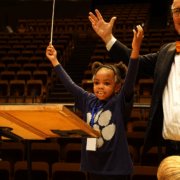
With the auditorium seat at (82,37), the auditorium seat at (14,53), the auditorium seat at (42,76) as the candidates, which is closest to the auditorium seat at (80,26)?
the auditorium seat at (82,37)

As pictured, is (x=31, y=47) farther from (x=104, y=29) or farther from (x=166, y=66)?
(x=166, y=66)

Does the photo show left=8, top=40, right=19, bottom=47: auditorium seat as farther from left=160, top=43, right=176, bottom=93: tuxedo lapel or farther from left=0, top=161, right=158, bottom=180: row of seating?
left=160, top=43, right=176, bottom=93: tuxedo lapel

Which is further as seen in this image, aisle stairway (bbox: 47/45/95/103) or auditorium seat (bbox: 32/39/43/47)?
auditorium seat (bbox: 32/39/43/47)

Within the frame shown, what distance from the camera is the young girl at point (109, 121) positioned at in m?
0.50

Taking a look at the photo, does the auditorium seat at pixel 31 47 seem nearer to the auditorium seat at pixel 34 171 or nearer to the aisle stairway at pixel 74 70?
the aisle stairway at pixel 74 70

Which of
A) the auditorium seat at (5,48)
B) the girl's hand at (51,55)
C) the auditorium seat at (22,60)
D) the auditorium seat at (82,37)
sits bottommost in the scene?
the girl's hand at (51,55)

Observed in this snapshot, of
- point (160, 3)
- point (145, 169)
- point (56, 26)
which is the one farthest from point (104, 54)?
point (160, 3)

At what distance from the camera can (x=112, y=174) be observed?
1.63 ft

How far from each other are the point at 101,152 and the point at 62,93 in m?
2.04

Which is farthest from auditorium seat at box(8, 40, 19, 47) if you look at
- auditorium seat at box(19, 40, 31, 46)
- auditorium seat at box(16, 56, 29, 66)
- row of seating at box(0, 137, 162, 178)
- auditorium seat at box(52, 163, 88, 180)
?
auditorium seat at box(52, 163, 88, 180)

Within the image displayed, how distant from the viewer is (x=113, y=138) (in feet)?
1.70

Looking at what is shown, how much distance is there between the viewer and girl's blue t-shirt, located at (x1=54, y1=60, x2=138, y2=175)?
503mm

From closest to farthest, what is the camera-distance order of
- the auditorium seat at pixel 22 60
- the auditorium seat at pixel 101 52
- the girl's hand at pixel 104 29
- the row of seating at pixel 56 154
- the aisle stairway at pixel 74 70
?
the girl's hand at pixel 104 29, the row of seating at pixel 56 154, the aisle stairway at pixel 74 70, the auditorium seat at pixel 22 60, the auditorium seat at pixel 101 52

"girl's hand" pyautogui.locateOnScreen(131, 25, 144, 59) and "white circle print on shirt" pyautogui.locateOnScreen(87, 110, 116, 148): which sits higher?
"girl's hand" pyautogui.locateOnScreen(131, 25, 144, 59)
